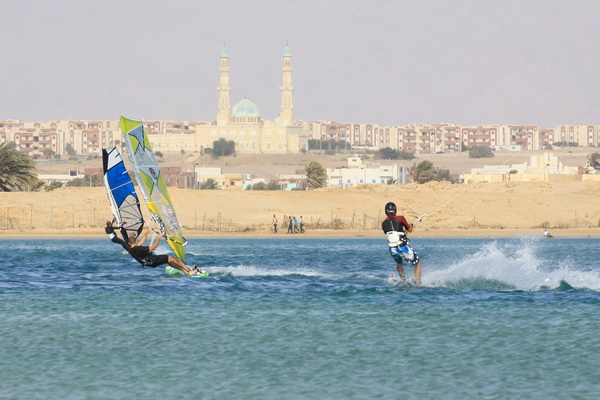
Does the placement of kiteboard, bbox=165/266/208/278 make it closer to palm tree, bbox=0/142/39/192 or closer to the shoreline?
the shoreline

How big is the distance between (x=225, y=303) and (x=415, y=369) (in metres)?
7.40

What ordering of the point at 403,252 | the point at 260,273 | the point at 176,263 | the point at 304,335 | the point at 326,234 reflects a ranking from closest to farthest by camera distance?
1. the point at 304,335
2. the point at 403,252
3. the point at 176,263
4. the point at 260,273
5. the point at 326,234

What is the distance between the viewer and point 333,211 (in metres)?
74.4

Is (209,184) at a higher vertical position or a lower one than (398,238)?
higher

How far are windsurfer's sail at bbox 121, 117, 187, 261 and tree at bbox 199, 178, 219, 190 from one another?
4830 inches

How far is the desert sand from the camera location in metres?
66.4

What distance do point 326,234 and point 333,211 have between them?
10281 millimetres

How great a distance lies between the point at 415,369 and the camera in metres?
14.4

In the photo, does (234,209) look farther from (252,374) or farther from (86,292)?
(252,374)

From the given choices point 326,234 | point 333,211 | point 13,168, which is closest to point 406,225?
point 326,234

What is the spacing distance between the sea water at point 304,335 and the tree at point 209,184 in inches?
4743

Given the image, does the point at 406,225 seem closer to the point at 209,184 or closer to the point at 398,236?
the point at 398,236

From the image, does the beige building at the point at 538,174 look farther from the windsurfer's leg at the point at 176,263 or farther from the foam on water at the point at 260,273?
the windsurfer's leg at the point at 176,263

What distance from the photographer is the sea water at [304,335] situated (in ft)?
44.0
